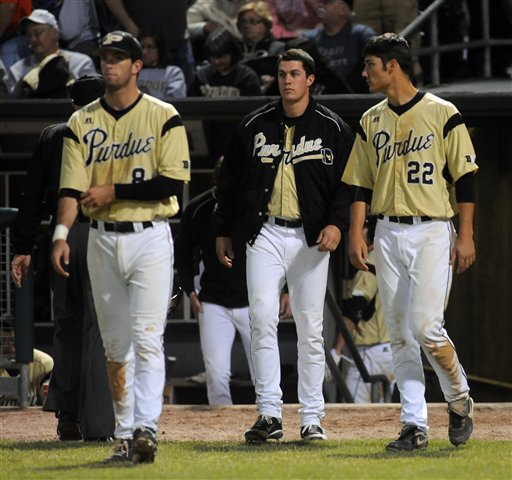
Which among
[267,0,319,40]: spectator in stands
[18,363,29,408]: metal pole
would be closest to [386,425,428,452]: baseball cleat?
[18,363,29,408]: metal pole

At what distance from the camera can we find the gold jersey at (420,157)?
22.9 ft

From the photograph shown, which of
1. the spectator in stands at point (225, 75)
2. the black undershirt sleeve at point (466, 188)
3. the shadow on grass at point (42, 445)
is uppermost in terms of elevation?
the spectator in stands at point (225, 75)

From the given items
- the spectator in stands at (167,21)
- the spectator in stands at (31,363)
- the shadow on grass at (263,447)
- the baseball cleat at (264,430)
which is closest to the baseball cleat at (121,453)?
the shadow on grass at (263,447)

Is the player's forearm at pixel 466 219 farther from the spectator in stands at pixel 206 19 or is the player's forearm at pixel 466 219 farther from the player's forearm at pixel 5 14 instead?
the spectator in stands at pixel 206 19

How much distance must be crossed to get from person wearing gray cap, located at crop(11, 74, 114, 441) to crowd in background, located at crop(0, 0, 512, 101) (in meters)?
4.15

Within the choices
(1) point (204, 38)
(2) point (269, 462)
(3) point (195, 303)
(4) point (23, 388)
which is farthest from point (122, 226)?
(1) point (204, 38)

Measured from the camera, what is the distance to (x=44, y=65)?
12031mm

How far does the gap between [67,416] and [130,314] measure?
1411 millimetres

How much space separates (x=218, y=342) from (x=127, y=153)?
397 centimetres

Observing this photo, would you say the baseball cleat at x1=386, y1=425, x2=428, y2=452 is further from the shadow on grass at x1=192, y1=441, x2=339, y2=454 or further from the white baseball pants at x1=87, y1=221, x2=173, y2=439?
the white baseball pants at x1=87, y1=221, x2=173, y2=439

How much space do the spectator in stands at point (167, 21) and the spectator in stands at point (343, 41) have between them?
1239 millimetres

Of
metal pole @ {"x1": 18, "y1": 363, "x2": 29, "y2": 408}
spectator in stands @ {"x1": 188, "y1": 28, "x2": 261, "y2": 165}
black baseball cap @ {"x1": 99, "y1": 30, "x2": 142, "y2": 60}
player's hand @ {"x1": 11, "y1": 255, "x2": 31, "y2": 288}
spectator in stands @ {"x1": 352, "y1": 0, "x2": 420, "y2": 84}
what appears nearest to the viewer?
black baseball cap @ {"x1": 99, "y1": 30, "x2": 142, "y2": 60}

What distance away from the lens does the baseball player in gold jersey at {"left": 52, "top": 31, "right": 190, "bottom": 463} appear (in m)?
6.57

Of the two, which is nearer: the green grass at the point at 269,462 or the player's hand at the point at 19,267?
the green grass at the point at 269,462
